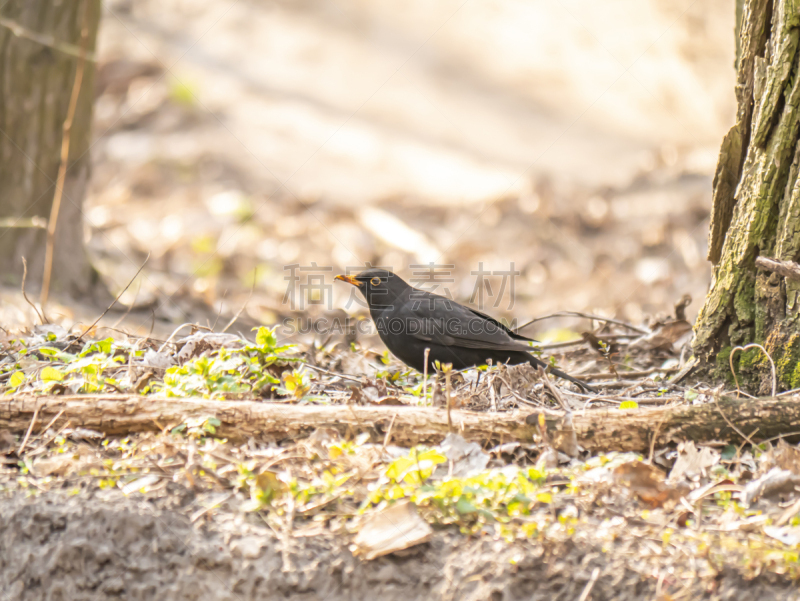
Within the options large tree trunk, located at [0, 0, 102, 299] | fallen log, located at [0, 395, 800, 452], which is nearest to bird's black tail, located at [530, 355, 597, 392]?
fallen log, located at [0, 395, 800, 452]

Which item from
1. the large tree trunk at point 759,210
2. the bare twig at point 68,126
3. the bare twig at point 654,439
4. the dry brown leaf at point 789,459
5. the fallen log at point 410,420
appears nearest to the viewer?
the dry brown leaf at point 789,459

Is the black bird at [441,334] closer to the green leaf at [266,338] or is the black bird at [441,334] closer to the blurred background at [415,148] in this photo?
the green leaf at [266,338]

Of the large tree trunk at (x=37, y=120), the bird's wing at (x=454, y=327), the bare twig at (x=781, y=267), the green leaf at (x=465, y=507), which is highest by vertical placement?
the large tree trunk at (x=37, y=120)

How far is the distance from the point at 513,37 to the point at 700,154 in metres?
3.79

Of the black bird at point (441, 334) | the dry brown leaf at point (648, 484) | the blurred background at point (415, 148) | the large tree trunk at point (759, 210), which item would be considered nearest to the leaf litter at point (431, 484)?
the dry brown leaf at point (648, 484)

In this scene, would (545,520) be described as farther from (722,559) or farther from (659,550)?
(722,559)

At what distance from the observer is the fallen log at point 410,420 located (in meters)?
2.71

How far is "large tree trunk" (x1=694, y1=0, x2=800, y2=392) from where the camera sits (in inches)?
124

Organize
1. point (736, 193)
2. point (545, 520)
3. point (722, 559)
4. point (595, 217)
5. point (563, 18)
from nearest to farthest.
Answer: point (722, 559) → point (545, 520) → point (736, 193) → point (595, 217) → point (563, 18)

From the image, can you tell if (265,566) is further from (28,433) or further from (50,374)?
(50,374)

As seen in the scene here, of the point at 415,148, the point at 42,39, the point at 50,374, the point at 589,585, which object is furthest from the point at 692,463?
the point at 415,148

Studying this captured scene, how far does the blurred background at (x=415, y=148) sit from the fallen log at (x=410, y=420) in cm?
413

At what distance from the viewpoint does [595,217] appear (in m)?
9.45

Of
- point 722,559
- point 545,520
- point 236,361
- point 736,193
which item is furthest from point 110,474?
point 736,193
